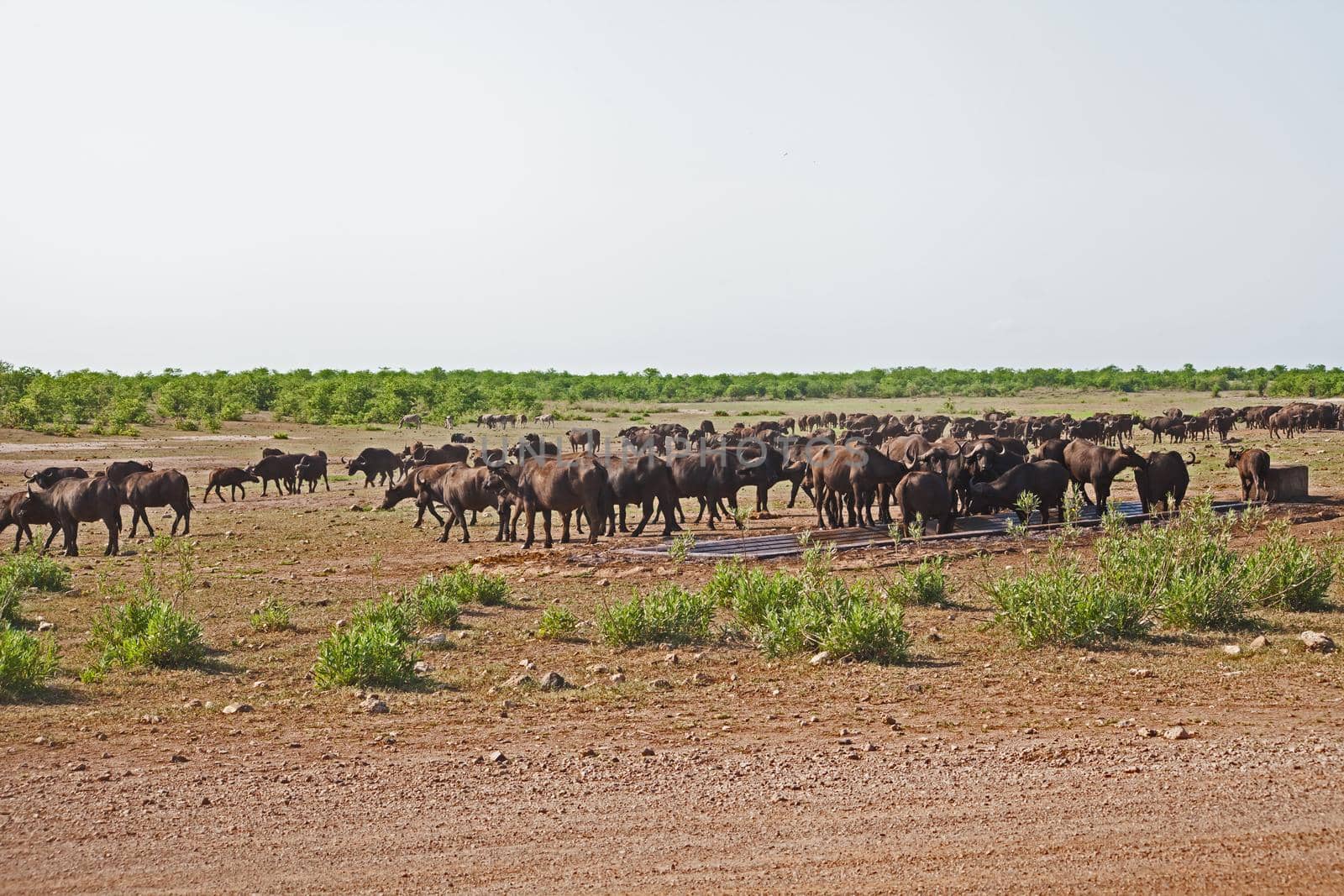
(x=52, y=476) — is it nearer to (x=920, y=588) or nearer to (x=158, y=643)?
(x=158, y=643)

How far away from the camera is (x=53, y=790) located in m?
7.24

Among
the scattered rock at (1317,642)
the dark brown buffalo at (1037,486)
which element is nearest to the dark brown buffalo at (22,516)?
the dark brown buffalo at (1037,486)

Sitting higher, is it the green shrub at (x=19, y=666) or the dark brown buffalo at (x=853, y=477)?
the dark brown buffalo at (x=853, y=477)

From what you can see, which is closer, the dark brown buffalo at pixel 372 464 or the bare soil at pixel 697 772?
the bare soil at pixel 697 772

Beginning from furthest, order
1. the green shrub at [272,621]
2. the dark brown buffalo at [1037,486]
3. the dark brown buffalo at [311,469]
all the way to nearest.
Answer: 1. the dark brown buffalo at [311,469]
2. the dark brown buffalo at [1037,486]
3. the green shrub at [272,621]

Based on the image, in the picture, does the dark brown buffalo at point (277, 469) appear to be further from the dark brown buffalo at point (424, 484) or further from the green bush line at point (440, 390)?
the green bush line at point (440, 390)

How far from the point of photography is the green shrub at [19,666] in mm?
9516

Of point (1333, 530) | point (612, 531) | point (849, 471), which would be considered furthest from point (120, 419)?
point (1333, 530)

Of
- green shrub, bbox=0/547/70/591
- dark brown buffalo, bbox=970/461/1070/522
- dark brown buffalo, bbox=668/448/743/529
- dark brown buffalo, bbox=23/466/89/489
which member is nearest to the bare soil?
green shrub, bbox=0/547/70/591

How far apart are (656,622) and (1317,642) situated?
5544mm

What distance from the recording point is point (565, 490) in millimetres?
20188

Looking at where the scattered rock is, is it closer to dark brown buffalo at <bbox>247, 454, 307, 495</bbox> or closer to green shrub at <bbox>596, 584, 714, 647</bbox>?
green shrub at <bbox>596, 584, 714, 647</bbox>

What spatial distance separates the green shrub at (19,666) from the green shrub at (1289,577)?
10655mm

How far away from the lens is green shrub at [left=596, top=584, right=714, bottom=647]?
11391 millimetres
